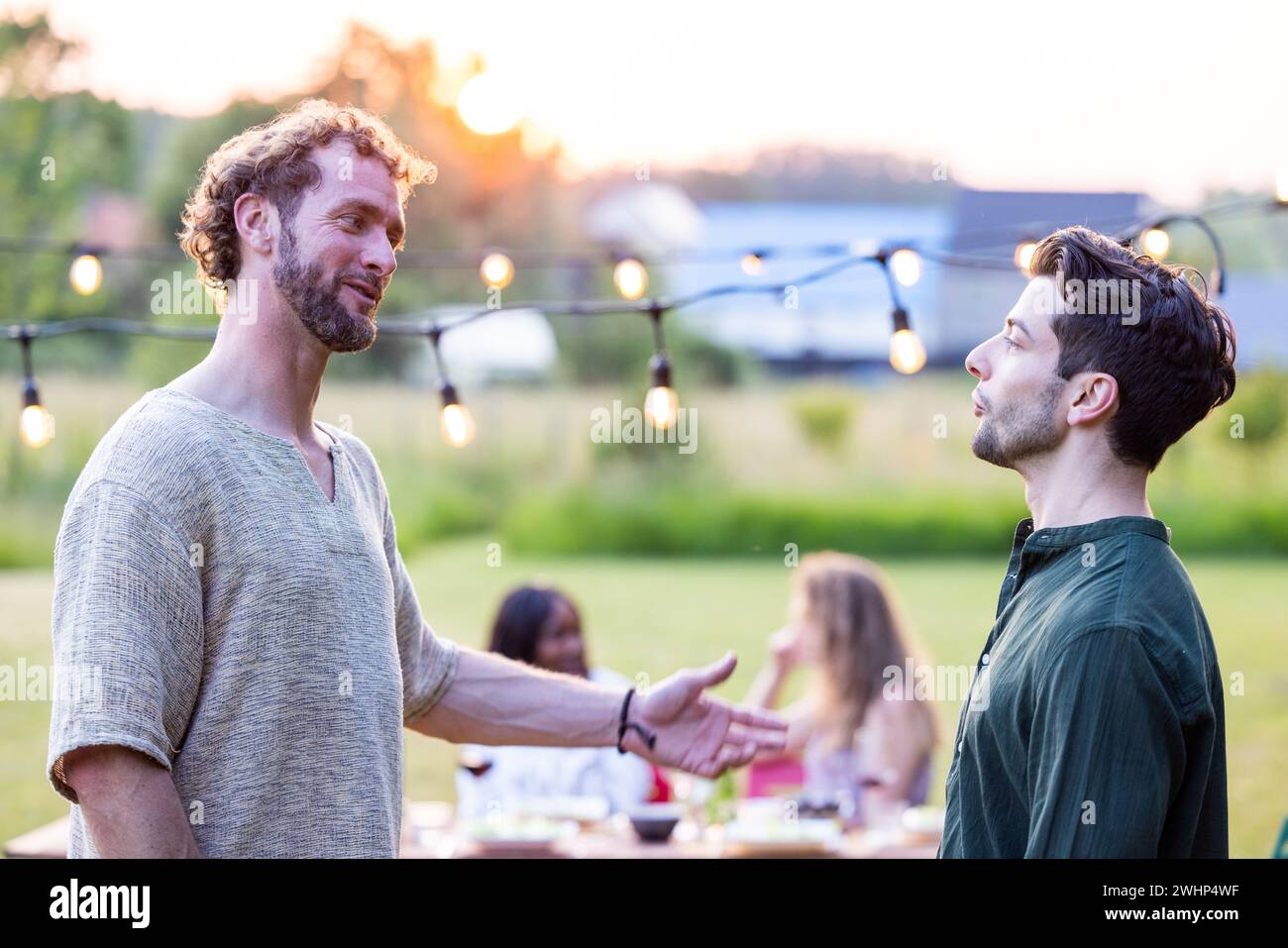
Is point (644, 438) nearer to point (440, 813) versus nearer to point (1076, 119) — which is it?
point (1076, 119)

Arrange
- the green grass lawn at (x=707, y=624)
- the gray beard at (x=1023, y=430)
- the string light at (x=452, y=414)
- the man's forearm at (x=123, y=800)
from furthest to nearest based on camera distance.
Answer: the green grass lawn at (x=707, y=624) < the string light at (x=452, y=414) < the gray beard at (x=1023, y=430) < the man's forearm at (x=123, y=800)

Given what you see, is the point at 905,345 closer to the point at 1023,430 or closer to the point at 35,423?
the point at 1023,430

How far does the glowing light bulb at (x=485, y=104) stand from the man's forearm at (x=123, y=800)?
11.0 feet

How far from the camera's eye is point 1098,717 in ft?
5.39

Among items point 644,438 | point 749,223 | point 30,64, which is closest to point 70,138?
point 30,64

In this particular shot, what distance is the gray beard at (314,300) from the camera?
205 cm

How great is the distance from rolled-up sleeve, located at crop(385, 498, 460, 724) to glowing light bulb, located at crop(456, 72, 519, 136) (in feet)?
8.88

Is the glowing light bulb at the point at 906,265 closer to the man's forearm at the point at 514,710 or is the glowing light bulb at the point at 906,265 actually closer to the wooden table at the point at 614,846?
the man's forearm at the point at 514,710

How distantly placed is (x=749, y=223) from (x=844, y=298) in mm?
4178

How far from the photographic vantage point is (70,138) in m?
15.3

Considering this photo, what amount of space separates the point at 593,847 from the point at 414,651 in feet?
5.33

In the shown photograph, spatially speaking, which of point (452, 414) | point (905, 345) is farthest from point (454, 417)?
point (905, 345)

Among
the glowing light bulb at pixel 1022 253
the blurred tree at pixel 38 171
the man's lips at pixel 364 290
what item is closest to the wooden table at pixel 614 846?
the glowing light bulb at pixel 1022 253

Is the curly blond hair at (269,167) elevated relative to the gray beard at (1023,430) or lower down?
elevated
